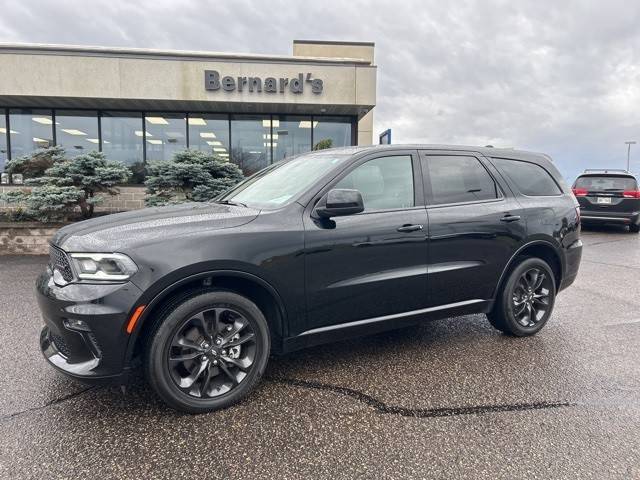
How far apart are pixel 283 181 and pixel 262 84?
10134 mm

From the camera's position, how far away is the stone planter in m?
8.46

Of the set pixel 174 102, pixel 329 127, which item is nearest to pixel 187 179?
pixel 174 102

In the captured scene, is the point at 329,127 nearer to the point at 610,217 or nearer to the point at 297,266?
the point at 610,217

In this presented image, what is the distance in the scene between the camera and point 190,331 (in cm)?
271

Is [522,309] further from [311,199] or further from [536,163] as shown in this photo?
[311,199]

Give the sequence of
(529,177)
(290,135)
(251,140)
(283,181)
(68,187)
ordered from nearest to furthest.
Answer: (283,181) → (529,177) → (68,187) → (251,140) → (290,135)

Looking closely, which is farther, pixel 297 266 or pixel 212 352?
pixel 297 266

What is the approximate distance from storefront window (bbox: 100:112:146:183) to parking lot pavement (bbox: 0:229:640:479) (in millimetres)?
10678

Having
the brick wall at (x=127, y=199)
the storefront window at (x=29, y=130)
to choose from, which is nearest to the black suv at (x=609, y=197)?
the brick wall at (x=127, y=199)

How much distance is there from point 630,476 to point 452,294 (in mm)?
1724

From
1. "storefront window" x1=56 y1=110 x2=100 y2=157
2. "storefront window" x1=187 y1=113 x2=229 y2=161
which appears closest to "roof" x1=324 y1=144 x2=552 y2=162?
"storefront window" x1=187 y1=113 x2=229 y2=161

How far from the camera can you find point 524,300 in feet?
13.5

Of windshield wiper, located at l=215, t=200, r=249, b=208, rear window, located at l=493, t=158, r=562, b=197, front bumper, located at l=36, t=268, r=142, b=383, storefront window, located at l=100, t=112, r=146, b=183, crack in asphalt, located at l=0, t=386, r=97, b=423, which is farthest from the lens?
storefront window, located at l=100, t=112, r=146, b=183

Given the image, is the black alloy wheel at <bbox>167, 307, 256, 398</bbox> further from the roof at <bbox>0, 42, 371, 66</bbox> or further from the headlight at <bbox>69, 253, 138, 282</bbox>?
the roof at <bbox>0, 42, 371, 66</bbox>
